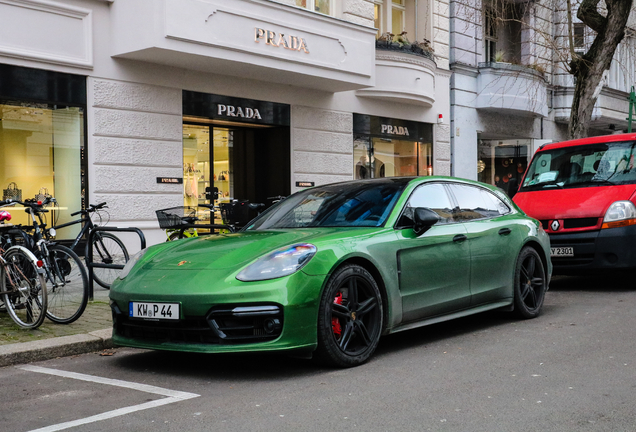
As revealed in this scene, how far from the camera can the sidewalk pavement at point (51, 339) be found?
19.1 feet

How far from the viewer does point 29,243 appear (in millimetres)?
7078

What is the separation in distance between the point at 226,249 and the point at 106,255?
15.0 feet

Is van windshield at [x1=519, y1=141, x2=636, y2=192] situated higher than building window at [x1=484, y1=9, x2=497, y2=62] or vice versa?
building window at [x1=484, y1=9, x2=497, y2=62]

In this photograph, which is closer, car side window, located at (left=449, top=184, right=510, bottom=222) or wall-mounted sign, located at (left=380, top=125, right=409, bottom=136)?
car side window, located at (left=449, top=184, right=510, bottom=222)

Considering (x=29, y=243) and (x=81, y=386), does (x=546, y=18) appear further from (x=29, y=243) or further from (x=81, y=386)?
(x=81, y=386)

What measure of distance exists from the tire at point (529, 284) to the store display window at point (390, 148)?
10151mm

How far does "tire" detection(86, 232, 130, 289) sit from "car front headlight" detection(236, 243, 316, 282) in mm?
4766

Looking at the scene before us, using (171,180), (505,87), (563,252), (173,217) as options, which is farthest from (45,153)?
(505,87)

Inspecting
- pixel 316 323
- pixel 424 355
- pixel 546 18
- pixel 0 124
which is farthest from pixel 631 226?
pixel 546 18

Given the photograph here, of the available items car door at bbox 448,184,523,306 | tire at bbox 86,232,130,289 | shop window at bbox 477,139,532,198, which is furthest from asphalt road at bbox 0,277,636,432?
Result: shop window at bbox 477,139,532,198

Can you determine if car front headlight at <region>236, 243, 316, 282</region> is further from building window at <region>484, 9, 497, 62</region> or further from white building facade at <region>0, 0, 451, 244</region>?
building window at <region>484, 9, 497, 62</region>

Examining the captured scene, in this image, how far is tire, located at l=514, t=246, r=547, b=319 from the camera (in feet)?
23.3

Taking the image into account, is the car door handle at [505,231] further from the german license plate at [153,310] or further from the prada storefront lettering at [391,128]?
the prada storefront lettering at [391,128]

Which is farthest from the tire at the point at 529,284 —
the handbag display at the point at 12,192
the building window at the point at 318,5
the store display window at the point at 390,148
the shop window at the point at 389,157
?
the store display window at the point at 390,148
